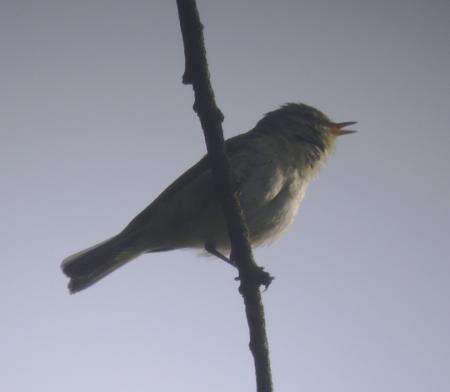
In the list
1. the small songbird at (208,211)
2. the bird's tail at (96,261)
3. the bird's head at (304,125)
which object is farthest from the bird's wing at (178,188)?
the bird's head at (304,125)

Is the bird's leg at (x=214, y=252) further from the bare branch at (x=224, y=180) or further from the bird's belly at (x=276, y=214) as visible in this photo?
the bare branch at (x=224, y=180)

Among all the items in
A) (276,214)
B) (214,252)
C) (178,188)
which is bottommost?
(214,252)

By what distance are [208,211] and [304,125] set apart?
207 centimetres

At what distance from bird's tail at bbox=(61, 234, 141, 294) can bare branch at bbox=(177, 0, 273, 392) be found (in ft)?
6.83

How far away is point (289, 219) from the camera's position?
249 inches

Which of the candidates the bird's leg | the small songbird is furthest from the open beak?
the bird's leg

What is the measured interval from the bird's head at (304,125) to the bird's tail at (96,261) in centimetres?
217

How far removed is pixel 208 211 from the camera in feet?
19.0

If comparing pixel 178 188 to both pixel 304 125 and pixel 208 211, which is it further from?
pixel 304 125

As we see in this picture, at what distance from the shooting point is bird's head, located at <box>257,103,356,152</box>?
698 centimetres

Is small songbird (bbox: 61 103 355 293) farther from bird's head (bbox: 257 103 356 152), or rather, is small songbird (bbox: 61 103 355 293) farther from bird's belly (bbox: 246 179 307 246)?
bird's head (bbox: 257 103 356 152)

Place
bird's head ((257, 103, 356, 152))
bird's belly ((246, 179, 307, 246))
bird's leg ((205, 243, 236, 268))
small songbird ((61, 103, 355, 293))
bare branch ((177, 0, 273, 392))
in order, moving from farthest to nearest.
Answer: bird's head ((257, 103, 356, 152)) < bird's leg ((205, 243, 236, 268)) < bird's belly ((246, 179, 307, 246)) < small songbird ((61, 103, 355, 293)) < bare branch ((177, 0, 273, 392))

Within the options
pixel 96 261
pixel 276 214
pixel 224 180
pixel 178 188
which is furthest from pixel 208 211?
pixel 224 180

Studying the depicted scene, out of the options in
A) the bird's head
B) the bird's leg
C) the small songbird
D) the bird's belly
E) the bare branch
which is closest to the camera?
the bare branch
